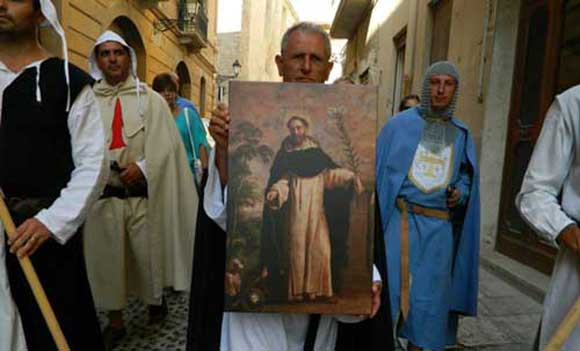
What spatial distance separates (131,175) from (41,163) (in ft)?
4.39

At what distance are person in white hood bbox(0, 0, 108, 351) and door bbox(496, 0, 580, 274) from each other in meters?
3.93

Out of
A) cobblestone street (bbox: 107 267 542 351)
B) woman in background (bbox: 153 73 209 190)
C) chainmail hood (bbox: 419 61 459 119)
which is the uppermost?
chainmail hood (bbox: 419 61 459 119)

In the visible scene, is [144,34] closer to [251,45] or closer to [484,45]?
[484,45]

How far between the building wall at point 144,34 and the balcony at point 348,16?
5750 mm

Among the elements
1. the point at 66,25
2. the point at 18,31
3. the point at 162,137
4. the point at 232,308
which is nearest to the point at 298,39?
the point at 232,308

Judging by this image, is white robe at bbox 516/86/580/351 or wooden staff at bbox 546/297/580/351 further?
white robe at bbox 516/86/580/351

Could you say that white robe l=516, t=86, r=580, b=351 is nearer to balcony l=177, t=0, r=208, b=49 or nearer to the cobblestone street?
the cobblestone street

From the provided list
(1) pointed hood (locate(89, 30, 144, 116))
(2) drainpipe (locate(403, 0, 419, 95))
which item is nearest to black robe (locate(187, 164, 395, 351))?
(1) pointed hood (locate(89, 30, 144, 116))

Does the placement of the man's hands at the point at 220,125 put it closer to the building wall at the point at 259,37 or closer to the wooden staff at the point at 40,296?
the wooden staff at the point at 40,296

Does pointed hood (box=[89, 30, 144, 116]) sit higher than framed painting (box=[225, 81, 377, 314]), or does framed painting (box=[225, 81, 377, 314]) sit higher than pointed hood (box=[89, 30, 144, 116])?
pointed hood (box=[89, 30, 144, 116])

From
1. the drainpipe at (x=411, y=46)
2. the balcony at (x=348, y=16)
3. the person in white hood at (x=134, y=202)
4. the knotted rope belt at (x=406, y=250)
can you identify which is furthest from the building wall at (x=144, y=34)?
the drainpipe at (x=411, y=46)

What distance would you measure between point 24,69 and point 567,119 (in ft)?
6.76

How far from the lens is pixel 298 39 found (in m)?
1.53

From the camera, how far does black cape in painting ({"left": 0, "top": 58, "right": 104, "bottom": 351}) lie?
1675 mm
